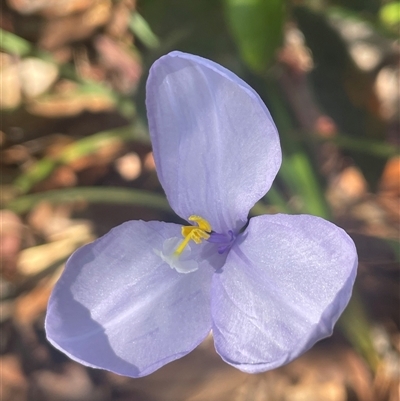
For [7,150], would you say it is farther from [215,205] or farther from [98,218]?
[215,205]

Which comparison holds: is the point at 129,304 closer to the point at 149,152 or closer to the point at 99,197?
the point at 99,197

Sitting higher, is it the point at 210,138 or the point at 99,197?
the point at 210,138

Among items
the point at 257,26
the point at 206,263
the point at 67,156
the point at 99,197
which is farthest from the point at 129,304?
the point at 67,156

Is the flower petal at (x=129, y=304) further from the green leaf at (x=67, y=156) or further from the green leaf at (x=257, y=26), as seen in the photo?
the green leaf at (x=67, y=156)

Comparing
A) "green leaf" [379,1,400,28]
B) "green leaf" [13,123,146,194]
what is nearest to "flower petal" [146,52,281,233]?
"green leaf" [379,1,400,28]

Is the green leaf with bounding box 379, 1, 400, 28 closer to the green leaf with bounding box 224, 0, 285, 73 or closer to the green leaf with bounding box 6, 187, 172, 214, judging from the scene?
the green leaf with bounding box 224, 0, 285, 73

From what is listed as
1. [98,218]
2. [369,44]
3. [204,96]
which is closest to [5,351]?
[98,218]
